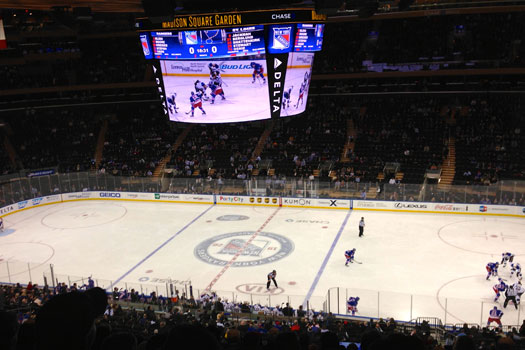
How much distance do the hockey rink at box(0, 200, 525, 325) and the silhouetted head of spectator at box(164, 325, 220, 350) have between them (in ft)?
42.5

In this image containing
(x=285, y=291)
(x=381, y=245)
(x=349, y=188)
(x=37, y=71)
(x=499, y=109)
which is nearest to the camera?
(x=285, y=291)

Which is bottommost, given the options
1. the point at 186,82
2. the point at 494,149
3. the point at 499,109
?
the point at 494,149

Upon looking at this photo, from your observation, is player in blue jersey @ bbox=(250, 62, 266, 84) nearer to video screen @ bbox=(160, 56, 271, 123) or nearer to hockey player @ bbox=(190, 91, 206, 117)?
video screen @ bbox=(160, 56, 271, 123)

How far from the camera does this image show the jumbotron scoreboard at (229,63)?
16969 mm

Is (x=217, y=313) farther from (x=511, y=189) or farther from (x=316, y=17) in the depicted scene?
(x=511, y=189)

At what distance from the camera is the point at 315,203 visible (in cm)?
2847

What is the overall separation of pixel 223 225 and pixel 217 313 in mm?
12551

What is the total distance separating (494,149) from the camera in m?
28.5

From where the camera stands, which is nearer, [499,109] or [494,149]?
[494,149]

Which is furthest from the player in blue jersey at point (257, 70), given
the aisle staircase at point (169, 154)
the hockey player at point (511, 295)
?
the aisle staircase at point (169, 154)

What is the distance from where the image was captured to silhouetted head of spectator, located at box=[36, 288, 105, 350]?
2.04m

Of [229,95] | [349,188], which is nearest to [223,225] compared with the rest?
[349,188]

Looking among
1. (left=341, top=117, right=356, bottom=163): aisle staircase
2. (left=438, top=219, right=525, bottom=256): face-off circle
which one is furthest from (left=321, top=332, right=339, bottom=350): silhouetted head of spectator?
(left=341, top=117, right=356, bottom=163): aisle staircase

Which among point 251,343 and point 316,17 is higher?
point 316,17
